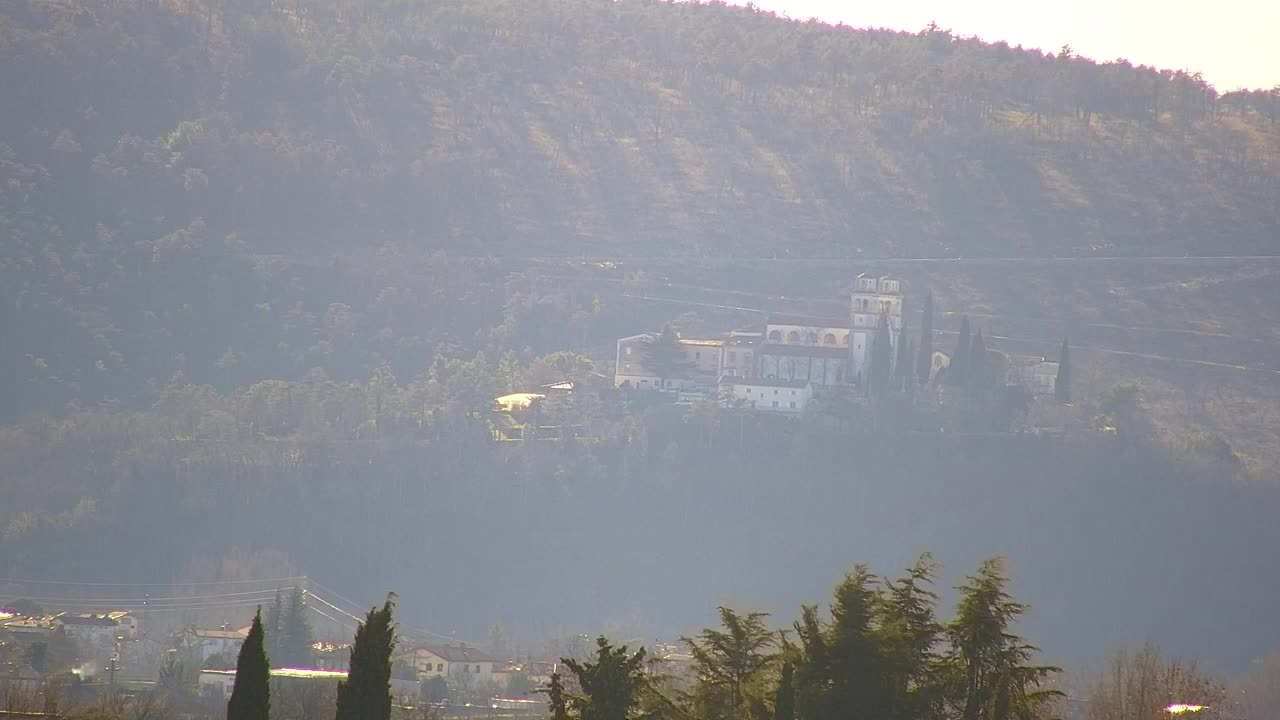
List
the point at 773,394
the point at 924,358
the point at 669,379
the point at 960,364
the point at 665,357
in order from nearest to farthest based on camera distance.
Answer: the point at 773,394 → the point at 960,364 → the point at 924,358 → the point at 669,379 → the point at 665,357

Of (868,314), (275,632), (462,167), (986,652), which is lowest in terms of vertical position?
(986,652)

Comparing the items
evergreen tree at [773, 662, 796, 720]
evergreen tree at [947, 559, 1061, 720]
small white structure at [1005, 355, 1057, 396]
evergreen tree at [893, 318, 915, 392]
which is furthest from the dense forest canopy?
evergreen tree at [773, 662, 796, 720]

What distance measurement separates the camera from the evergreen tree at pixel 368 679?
18.7m

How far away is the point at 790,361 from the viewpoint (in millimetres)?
63438

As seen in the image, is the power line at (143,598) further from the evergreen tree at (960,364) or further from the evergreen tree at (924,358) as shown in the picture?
the evergreen tree at (960,364)

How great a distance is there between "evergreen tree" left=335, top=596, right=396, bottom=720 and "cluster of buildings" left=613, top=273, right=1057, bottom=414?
42335 millimetres

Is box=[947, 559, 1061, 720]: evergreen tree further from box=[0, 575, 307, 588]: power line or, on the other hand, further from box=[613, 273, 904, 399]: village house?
box=[613, 273, 904, 399]: village house

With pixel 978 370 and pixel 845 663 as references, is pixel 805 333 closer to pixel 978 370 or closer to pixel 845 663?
pixel 978 370

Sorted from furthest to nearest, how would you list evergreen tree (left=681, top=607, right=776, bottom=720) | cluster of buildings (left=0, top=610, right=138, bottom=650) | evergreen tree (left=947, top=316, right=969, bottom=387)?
1. evergreen tree (left=947, top=316, right=969, bottom=387)
2. cluster of buildings (left=0, top=610, right=138, bottom=650)
3. evergreen tree (left=681, top=607, right=776, bottom=720)

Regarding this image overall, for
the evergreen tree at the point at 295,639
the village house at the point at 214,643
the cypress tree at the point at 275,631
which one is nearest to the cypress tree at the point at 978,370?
the evergreen tree at the point at 295,639

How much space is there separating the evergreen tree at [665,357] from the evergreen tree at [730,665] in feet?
141

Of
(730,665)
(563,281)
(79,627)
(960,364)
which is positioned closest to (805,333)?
(960,364)

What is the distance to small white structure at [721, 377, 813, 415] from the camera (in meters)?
60.9

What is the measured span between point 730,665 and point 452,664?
70.4 feet
